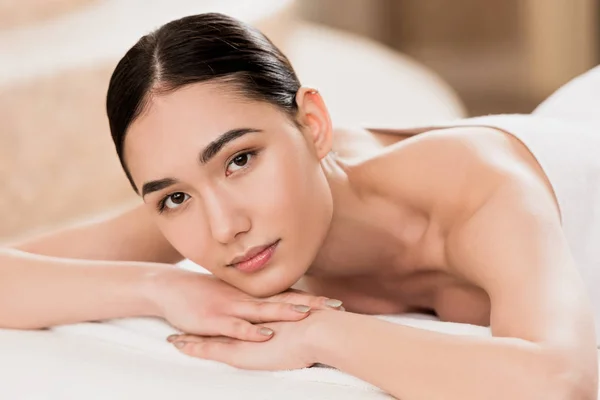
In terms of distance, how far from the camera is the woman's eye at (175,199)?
1270 mm

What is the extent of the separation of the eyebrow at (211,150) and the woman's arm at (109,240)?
37 centimetres

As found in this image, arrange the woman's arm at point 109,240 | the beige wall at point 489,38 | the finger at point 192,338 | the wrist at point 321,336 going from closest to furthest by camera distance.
→ the wrist at point 321,336
the finger at point 192,338
the woman's arm at point 109,240
the beige wall at point 489,38

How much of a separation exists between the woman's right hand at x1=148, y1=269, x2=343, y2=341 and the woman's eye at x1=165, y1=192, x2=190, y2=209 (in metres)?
0.13

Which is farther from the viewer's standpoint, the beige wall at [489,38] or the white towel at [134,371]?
the beige wall at [489,38]

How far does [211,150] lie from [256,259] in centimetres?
15

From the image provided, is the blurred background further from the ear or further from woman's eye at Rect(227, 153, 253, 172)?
woman's eye at Rect(227, 153, 253, 172)

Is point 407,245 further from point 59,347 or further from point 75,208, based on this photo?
point 75,208

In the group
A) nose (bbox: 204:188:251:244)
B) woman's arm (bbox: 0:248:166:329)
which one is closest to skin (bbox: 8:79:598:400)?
nose (bbox: 204:188:251:244)

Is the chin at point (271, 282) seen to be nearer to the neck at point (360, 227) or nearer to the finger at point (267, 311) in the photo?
the finger at point (267, 311)

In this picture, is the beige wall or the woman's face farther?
the beige wall

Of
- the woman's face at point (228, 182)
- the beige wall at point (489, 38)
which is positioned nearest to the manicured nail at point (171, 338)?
the woman's face at point (228, 182)

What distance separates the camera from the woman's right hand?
4.10 ft

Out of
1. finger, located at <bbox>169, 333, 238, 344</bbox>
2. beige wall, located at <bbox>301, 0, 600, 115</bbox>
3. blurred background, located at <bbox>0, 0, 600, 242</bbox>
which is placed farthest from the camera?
beige wall, located at <bbox>301, 0, 600, 115</bbox>

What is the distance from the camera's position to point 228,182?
122 centimetres
